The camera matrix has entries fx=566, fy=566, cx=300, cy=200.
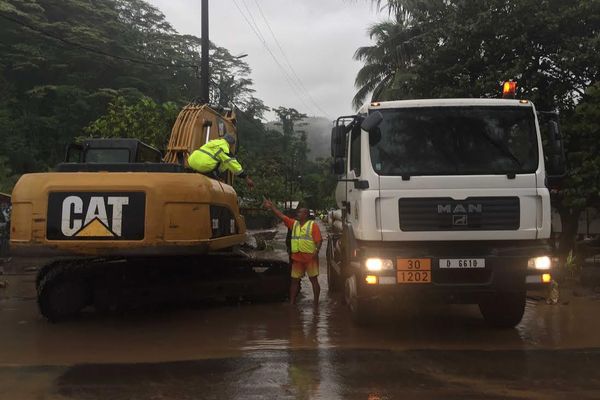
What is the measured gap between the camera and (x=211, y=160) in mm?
7477

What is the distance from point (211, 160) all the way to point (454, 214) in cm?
320

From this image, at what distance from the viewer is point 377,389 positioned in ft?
16.0

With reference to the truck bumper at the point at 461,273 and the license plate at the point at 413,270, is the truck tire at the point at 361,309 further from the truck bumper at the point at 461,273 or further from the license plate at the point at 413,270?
the license plate at the point at 413,270

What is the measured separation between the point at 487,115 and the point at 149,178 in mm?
4021

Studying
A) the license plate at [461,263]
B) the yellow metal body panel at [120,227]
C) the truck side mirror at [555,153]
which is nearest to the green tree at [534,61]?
the truck side mirror at [555,153]

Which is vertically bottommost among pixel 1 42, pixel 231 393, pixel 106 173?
pixel 231 393

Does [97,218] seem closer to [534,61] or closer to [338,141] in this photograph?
[338,141]

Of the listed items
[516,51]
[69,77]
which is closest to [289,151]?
[69,77]

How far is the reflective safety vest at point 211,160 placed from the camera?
746cm

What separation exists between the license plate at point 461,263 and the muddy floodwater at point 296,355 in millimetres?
920

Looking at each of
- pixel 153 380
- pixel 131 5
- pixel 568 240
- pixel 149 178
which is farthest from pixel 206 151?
pixel 131 5

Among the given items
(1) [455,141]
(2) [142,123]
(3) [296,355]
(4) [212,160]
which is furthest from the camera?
(2) [142,123]

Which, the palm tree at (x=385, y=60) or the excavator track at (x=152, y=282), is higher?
the palm tree at (x=385, y=60)

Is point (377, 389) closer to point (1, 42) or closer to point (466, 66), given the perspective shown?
point (466, 66)
